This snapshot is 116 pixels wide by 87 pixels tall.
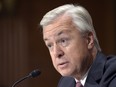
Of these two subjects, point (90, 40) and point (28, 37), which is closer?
point (90, 40)

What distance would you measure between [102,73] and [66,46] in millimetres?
261

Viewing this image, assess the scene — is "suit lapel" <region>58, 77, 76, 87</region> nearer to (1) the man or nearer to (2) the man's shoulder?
(1) the man

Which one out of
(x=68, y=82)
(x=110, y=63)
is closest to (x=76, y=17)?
(x=110, y=63)

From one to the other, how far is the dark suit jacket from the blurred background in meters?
3.29

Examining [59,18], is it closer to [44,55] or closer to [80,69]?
[80,69]

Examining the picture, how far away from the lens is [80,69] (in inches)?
81.4

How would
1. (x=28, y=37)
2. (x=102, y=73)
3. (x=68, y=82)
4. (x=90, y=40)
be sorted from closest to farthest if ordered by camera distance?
(x=102, y=73)
(x=90, y=40)
(x=68, y=82)
(x=28, y=37)

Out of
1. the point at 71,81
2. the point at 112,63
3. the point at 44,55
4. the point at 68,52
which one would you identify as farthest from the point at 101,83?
the point at 44,55

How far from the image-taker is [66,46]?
80.1 inches

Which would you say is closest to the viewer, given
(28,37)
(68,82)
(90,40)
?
(90,40)

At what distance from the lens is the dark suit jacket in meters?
1.90

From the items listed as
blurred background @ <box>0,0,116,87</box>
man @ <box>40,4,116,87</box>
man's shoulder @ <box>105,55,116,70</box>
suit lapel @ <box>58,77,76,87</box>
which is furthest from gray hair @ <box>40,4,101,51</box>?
blurred background @ <box>0,0,116,87</box>

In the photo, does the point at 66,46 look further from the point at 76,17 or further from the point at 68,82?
the point at 68,82

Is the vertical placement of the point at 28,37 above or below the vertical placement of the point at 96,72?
below
